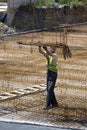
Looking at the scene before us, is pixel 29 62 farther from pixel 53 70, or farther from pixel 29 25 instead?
pixel 29 25

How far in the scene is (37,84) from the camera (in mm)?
13984

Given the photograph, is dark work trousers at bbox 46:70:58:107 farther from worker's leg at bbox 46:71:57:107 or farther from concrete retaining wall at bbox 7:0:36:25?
concrete retaining wall at bbox 7:0:36:25

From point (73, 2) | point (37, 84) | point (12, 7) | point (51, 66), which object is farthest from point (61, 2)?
point (51, 66)

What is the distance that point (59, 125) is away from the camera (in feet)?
32.0

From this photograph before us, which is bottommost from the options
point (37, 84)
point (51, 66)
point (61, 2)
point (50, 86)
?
point (37, 84)


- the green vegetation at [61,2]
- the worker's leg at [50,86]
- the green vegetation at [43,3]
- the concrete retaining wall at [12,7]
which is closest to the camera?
the worker's leg at [50,86]

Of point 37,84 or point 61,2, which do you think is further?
point 61,2

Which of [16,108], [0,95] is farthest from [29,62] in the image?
[16,108]

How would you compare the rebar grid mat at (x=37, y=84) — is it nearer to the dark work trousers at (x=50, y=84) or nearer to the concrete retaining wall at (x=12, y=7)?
the dark work trousers at (x=50, y=84)

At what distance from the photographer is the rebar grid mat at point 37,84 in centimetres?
1059

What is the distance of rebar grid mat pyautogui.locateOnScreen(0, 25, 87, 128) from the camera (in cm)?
1059

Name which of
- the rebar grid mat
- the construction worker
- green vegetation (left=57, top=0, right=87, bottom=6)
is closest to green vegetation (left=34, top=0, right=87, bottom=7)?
green vegetation (left=57, top=0, right=87, bottom=6)

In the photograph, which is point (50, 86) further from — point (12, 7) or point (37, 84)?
point (12, 7)

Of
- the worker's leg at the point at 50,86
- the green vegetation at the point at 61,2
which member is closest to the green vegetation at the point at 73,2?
the green vegetation at the point at 61,2
